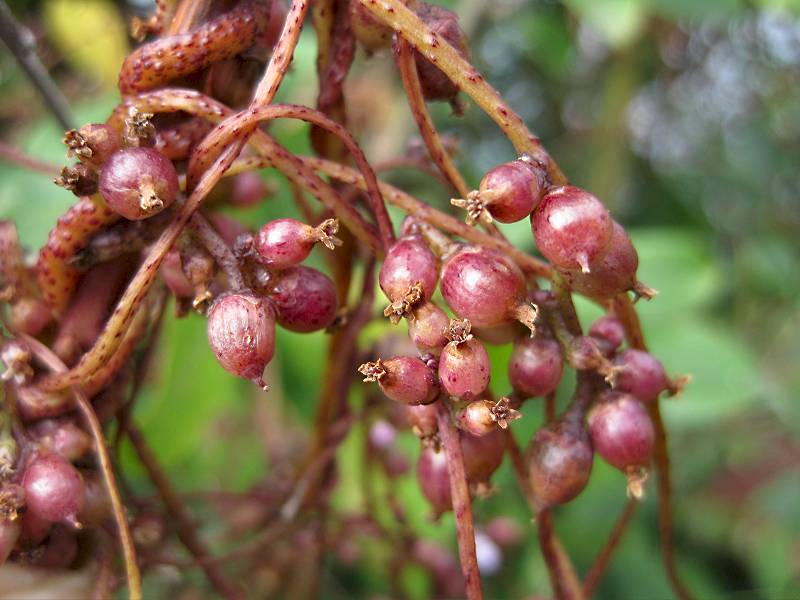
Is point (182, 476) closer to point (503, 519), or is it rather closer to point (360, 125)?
point (503, 519)

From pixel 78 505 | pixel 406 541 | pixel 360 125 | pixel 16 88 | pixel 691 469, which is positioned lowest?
pixel 78 505

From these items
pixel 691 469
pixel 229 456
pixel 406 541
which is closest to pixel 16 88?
pixel 229 456

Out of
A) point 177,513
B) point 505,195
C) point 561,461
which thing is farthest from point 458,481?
point 177,513

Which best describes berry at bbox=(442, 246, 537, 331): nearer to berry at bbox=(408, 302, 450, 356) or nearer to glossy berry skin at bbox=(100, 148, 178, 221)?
berry at bbox=(408, 302, 450, 356)

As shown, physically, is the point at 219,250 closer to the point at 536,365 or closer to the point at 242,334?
the point at 242,334

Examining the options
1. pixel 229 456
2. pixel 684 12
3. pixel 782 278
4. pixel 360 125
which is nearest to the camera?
pixel 229 456

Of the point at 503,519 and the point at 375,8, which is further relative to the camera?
the point at 503,519
